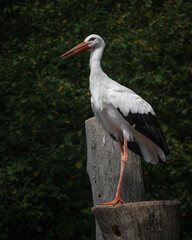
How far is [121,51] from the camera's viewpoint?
6.18 metres

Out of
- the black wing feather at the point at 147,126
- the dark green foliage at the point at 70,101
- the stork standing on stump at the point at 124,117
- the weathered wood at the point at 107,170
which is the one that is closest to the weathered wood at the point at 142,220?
the stork standing on stump at the point at 124,117

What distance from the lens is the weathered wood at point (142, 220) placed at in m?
3.11

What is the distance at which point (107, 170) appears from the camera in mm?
4121

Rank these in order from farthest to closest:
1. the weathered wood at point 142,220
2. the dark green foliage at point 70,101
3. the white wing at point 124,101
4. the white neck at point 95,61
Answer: the dark green foliage at point 70,101, the white neck at point 95,61, the white wing at point 124,101, the weathered wood at point 142,220

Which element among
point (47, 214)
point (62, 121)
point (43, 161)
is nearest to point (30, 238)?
point (47, 214)

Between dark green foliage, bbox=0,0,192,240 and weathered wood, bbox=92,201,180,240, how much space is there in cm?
246

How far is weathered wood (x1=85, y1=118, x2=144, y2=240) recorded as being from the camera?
409cm

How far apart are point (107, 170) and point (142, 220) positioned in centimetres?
107

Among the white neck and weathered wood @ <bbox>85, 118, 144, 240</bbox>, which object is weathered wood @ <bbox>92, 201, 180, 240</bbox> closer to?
Answer: weathered wood @ <bbox>85, 118, 144, 240</bbox>

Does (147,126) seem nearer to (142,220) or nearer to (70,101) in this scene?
(142,220)

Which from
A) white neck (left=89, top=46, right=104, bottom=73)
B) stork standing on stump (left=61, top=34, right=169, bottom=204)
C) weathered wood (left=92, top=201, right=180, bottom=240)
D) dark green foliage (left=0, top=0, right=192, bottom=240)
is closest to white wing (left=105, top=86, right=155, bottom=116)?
stork standing on stump (left=61, top=34, right=169, bottom=204)

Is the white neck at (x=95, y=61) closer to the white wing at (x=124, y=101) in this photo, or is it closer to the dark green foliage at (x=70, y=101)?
the white wing at (x=124, y=101)

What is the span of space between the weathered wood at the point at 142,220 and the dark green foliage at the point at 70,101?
96.8 inches

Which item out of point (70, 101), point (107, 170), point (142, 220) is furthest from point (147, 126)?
point (70, 101)
